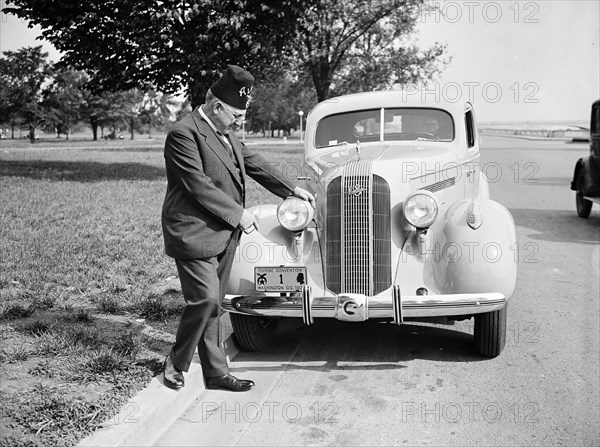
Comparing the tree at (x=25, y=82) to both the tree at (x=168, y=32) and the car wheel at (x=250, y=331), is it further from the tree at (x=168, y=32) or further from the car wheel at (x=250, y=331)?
the car wheel at (x=250, y=331)

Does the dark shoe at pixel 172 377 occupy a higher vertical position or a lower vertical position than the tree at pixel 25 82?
lower

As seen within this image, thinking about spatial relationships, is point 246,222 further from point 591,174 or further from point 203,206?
point 591,174

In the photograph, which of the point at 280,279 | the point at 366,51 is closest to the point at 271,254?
the point at 280,279

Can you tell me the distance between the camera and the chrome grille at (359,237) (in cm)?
506

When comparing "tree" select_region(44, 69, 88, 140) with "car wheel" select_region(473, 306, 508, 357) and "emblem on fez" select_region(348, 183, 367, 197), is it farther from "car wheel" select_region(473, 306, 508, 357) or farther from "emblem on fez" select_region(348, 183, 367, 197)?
"car wheel" select_region(473, 306, 508, 357)

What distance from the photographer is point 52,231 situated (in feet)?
31.4

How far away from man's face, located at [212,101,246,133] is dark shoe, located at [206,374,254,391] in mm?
1613

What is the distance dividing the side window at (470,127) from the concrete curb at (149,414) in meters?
3.93

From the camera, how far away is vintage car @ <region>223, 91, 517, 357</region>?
4797mm

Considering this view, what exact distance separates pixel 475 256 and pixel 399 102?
239 cm

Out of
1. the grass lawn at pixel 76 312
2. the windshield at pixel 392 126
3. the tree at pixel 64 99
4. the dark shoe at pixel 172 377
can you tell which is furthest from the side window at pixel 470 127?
the tree at pixel 64 99

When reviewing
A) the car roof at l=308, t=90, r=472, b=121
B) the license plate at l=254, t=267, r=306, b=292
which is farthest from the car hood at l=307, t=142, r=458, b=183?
the license plate at l=254, t=267, r=306, b=292

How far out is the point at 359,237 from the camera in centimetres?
507

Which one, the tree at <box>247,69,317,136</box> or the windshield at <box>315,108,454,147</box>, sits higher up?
the tree at <box>247,69,317,136</box>
